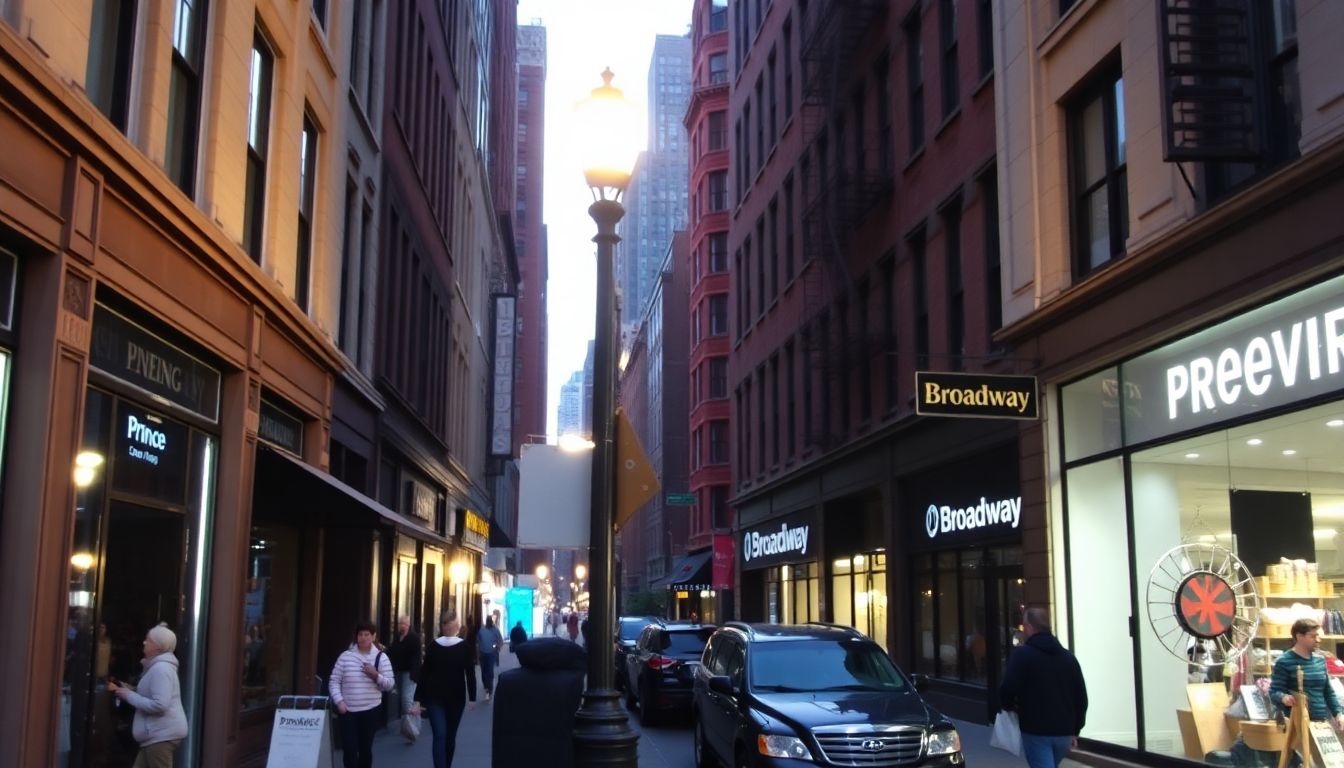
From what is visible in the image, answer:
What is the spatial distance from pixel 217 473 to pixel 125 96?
4.31 meters

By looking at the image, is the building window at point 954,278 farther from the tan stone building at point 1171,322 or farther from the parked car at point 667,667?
the parked car at point 667,667

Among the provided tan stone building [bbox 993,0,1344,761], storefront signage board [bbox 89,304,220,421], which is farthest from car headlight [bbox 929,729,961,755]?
storefront signage board [bbox 89,304,220,421]

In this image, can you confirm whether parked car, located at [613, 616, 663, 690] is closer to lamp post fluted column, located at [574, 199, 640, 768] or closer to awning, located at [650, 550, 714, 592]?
lamp post fluted column, located at [574, 199, 640, 768]

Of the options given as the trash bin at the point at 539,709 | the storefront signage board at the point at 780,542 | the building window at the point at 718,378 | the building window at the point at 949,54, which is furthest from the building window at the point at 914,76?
the building window at the point at 718,378

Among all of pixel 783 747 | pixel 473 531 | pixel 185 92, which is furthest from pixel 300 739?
pixel 473 531

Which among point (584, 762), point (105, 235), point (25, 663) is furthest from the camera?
point (105, 235)

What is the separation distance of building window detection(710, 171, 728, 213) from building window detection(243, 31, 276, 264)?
152ft

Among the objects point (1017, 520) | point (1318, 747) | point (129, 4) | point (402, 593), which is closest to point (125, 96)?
point (129, 4)

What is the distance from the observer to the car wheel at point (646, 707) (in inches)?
792

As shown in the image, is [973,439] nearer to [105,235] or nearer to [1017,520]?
[1017,520]

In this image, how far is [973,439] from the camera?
1933cm

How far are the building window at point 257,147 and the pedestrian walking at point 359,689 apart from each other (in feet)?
16.2

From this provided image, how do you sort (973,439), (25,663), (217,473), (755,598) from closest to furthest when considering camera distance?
(25,663)
(217,473)
(973,439)
(755,598)

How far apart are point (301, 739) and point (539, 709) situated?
476 cm
